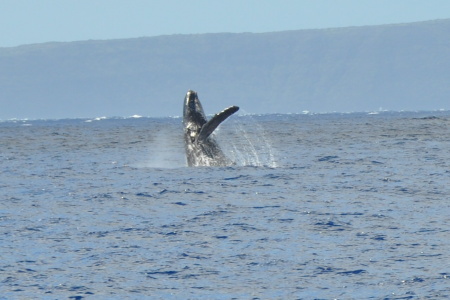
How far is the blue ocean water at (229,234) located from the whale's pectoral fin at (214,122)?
3.22 ft

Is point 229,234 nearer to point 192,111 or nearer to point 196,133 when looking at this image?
point 196,133

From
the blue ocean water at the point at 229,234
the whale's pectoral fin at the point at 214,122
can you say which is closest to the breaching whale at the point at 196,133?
the whale's pectoral fin at the point at 214,122

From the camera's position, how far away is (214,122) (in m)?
19.5

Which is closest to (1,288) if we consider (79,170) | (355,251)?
(355,251)

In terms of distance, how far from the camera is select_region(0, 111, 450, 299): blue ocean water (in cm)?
1118

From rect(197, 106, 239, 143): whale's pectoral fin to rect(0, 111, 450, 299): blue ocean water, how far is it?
98cm

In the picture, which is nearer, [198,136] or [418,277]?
[418,277]

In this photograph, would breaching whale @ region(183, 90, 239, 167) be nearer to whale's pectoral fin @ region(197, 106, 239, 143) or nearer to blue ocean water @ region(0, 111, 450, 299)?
whale's pectoral fin @ region(197, 106, 239, 143)

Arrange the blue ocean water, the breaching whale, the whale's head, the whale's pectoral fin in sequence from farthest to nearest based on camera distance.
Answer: the whale's head < the breaching whale < the whale's pectoral fin < the blue ocean water

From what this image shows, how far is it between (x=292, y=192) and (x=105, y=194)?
11.7ft

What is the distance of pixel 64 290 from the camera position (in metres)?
11.1

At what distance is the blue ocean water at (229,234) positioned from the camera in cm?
1118

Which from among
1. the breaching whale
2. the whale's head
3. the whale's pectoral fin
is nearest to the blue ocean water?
the breaching whale

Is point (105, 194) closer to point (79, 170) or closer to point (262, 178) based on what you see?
point (262, 178)
